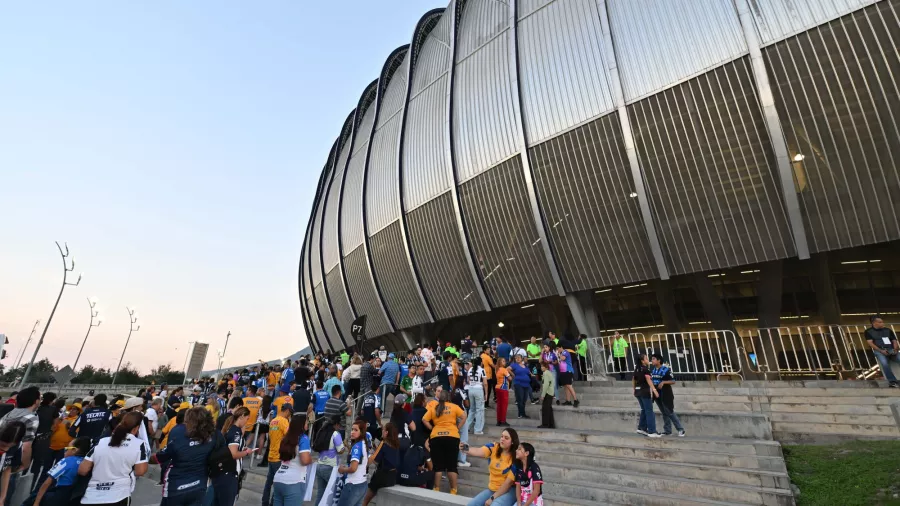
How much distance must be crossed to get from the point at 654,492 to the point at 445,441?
2934 mm

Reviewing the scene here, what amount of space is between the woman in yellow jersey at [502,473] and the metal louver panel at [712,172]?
456 inches

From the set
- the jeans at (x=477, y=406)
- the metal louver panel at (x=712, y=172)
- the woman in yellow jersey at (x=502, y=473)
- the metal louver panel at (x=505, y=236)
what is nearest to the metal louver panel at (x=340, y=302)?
the metal louver panel at (x=505, y=236)

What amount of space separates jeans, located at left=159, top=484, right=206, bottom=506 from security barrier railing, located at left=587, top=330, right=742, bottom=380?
9.98 metres

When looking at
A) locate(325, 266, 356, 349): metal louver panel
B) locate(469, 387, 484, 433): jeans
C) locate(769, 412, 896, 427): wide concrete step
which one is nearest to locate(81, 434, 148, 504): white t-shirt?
locate(469, 387, 484, 433): jeans

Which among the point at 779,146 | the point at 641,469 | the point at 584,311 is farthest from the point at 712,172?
the point at 641,469

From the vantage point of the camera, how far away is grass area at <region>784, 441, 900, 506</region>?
5.27 meters

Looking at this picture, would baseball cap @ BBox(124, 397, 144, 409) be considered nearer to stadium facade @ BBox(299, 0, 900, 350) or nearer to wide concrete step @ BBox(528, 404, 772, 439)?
wide concrete step @ BBox(528, 404, 772, 439)

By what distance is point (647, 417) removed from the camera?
7801 mm

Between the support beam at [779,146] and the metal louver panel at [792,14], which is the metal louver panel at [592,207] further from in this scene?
the metal louver panel at [792,14]

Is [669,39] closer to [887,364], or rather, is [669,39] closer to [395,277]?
[887,364]

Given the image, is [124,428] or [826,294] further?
[826,294]

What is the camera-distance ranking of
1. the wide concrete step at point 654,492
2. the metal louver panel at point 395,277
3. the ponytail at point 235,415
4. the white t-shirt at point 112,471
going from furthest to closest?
the metal louver panel at point 395,277 < the wide concrete step at point 654,492 < the ponytail at point 235,415 < the white t-shirt at point 112,471

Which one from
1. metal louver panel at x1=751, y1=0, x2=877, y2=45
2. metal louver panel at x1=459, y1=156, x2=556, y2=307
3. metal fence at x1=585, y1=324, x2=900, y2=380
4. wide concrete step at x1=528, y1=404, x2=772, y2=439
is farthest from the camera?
metal louver panel at x1=459, y1=156, x2=556, y2=307

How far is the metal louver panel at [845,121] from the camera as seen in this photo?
11.2m
